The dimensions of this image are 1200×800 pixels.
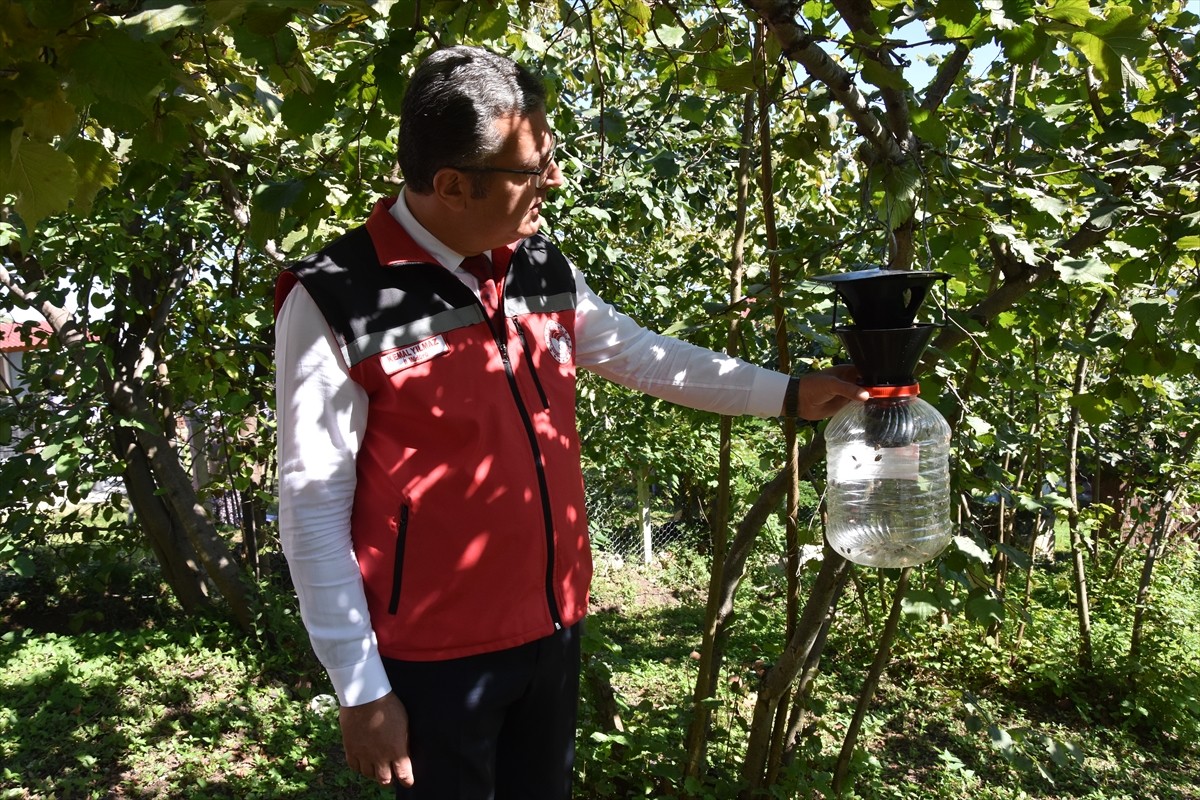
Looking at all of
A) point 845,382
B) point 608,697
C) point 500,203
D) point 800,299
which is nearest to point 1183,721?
point 608,697

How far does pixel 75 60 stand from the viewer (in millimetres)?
1213

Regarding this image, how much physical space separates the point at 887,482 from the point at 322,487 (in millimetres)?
1251

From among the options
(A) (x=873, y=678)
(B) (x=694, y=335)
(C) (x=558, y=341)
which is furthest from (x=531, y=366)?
(A) (x=873, y=678)

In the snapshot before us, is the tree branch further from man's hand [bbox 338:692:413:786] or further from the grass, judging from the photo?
the grass

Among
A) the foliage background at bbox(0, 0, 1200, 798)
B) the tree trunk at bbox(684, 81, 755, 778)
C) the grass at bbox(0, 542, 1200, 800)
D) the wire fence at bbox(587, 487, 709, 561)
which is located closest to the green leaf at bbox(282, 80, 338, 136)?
the foliage background at bbox(0, 0, 1200, 798)

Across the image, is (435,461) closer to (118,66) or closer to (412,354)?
(412,354)

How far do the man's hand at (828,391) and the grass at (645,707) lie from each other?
1.28 metres

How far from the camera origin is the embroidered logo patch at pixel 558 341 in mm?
1893

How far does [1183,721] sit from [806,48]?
4.66 m

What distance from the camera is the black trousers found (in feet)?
5.48

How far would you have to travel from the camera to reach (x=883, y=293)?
1.67 metres

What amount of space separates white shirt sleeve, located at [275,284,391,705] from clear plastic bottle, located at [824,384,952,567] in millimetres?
1027

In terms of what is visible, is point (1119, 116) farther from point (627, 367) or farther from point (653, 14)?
point (627, 367)

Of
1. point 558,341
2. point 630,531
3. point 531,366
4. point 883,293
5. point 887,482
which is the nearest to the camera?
point 883,293
